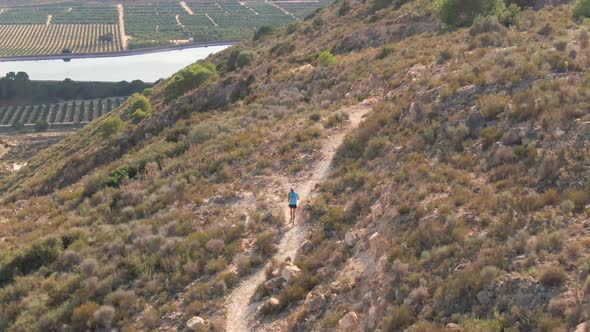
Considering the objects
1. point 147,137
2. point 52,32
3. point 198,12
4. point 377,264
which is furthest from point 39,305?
point 198,12

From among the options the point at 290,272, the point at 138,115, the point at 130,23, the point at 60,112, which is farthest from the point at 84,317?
the point at 130,23

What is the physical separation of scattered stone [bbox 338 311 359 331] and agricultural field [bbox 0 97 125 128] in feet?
261

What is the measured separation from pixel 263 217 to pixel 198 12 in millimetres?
170713

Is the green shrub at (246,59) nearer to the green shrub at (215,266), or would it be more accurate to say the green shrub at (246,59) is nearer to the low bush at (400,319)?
the green shrub at (215,266)

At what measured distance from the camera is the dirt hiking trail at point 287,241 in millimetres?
11484

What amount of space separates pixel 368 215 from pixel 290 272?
2639mm

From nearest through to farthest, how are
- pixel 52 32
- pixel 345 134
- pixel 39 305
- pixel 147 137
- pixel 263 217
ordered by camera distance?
1. pixel 39 305
2. pixel 263 217
3. pixel 345 134
4. pixel 147 137
5. pixel 52 32

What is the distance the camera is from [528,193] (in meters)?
10.5

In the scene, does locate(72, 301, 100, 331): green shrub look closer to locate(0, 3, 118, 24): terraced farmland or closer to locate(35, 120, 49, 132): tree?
locate(35, 120, 49, 132): tree

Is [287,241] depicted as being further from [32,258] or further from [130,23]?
[130,23]

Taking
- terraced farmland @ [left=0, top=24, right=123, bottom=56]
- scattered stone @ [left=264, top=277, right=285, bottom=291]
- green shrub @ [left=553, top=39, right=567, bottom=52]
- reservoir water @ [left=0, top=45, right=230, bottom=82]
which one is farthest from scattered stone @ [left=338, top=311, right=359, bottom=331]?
terraced farmland @ [left=0, top=24, right=123, bottom=56]

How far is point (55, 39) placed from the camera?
5369 inches

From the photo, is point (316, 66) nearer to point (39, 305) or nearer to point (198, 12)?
point (39, 305)

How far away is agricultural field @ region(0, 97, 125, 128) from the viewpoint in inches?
→ 3221
